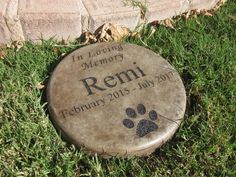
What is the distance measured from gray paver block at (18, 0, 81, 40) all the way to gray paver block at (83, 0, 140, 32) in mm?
87

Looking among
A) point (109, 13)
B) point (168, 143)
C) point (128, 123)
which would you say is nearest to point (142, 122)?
point (128, 123)

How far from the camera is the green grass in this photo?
6.81 ft

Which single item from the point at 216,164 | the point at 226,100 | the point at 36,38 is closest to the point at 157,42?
the point at 226,100

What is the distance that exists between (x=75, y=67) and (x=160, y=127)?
69cm

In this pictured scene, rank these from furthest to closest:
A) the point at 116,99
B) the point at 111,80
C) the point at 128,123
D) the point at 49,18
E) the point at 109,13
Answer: the point at 109,13 < the point at 49,18 < the point at 111,80 < the point at 116,99 < the point at 128,123

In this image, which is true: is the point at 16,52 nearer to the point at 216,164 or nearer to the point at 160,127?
the point at 160,127

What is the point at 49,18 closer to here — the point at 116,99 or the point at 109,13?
the point at 109,13

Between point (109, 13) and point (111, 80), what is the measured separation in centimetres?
55

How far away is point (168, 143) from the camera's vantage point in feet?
7.31

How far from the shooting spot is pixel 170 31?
285 centimetres

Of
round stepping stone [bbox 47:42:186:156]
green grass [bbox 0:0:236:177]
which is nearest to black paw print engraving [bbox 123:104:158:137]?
round stepping stone [bbox 47:42:186:156]

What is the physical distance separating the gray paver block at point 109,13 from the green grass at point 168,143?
196mm

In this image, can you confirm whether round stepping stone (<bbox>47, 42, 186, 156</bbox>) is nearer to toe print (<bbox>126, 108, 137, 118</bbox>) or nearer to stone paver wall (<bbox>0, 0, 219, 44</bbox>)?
toe print (<bbox>126, 108, 137, 118</bbox>)

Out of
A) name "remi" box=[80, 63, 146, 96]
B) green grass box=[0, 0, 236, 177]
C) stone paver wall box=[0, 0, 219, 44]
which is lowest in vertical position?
green grass box=[0, 0, 236, 177]
